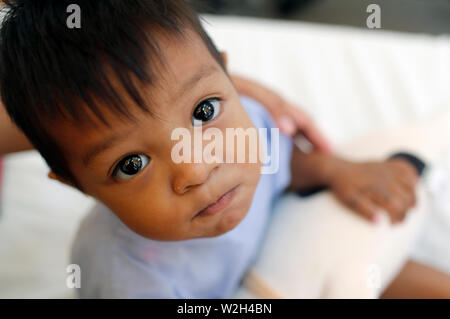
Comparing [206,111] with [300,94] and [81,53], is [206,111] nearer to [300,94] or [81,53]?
[81,53]

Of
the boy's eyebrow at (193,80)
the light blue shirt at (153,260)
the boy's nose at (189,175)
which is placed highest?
the boy's eyebrow at (193,80)

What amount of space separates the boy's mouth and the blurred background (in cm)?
130

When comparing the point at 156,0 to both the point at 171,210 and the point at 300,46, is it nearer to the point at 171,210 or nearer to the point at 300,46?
the point at 171,210

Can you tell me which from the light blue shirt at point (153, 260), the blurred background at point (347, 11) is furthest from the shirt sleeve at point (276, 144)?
the blurred background at point (347, 11)

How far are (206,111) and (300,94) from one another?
72cm

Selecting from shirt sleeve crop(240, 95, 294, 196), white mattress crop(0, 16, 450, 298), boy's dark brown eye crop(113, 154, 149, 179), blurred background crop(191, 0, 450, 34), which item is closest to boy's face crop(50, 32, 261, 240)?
boy's dark brown eye crop(113, 154, 149, 179)

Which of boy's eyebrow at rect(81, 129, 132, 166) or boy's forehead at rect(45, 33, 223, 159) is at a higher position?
boy's forehead at rect(45, 33, 223, 159)

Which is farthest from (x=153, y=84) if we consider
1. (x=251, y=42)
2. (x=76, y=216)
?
(x=251, y=42)

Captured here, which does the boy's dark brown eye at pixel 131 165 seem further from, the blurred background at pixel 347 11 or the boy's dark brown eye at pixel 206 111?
the blurred background at pixel 347 11

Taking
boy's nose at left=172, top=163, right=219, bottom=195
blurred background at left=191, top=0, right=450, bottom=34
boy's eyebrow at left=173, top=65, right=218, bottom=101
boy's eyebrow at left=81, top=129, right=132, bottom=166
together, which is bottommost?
blurred background at left=191, top=0, right=450, bottom=34

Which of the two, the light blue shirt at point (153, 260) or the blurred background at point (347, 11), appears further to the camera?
the blurred background at point (347, 11)

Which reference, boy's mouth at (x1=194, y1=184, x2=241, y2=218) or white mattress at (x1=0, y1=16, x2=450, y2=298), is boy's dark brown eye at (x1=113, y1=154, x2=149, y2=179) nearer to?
boy's mouth at (x1=194, y1=184, x2=241, y2=218)

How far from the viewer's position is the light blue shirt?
513 millimetres

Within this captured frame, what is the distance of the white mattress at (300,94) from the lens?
80 centimetres
